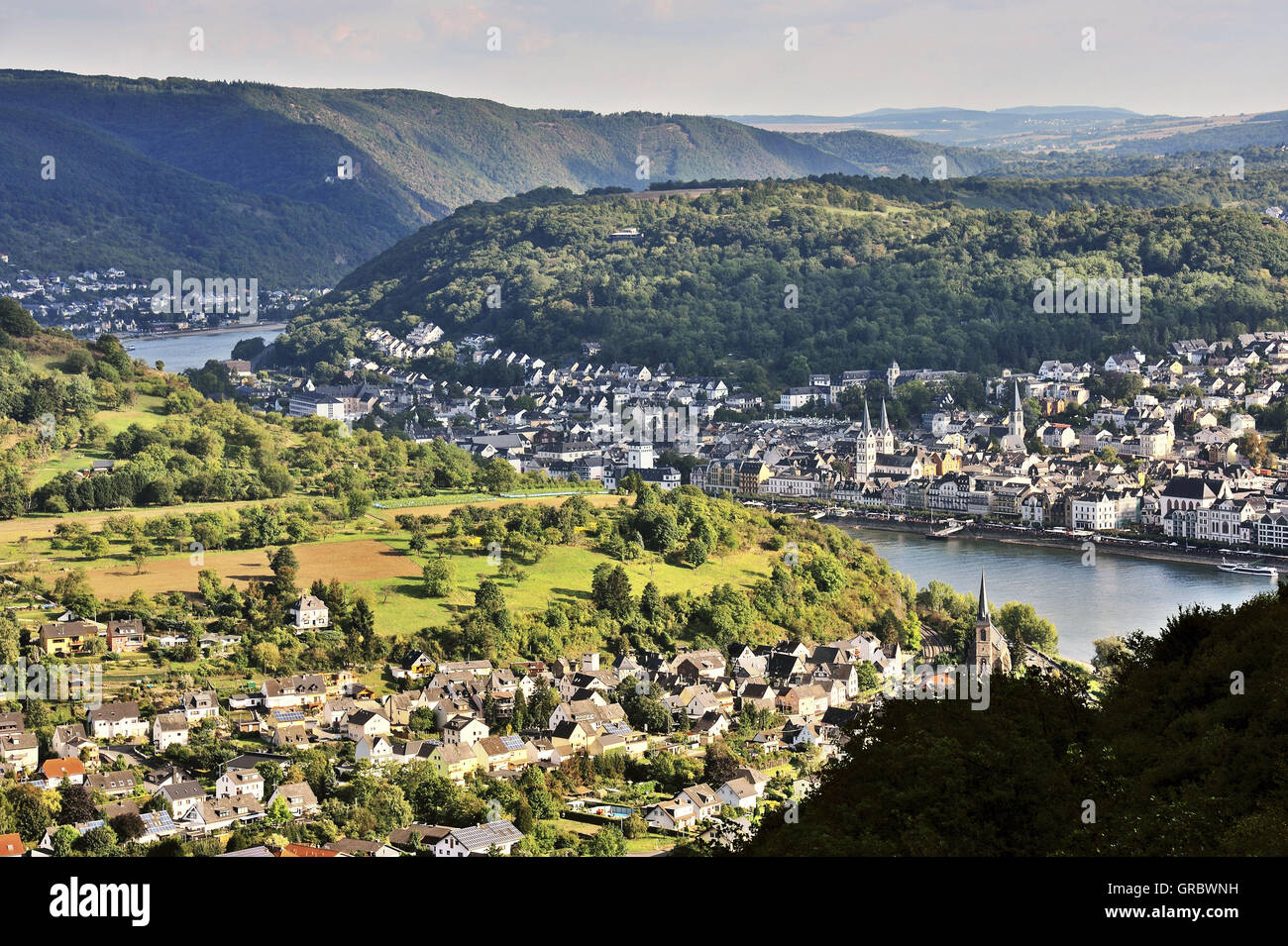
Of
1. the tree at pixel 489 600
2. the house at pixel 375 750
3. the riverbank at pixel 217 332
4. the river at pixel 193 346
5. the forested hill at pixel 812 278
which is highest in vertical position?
the forested hill at pixel 812 278

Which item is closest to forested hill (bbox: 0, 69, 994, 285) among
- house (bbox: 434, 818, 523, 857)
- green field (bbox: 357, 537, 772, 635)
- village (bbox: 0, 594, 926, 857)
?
green field (bbox: 357, 537, 772, 635)

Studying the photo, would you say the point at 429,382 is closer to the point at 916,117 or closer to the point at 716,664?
the point at 716,664

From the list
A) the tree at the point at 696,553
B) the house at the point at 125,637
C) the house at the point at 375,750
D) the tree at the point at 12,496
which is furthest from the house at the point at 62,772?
the tree at the point at 696,553

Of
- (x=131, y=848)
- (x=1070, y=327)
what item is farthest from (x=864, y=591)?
(x=1070, y=327)

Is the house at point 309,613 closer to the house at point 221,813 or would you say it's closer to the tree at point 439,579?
the tree at point 439,579
